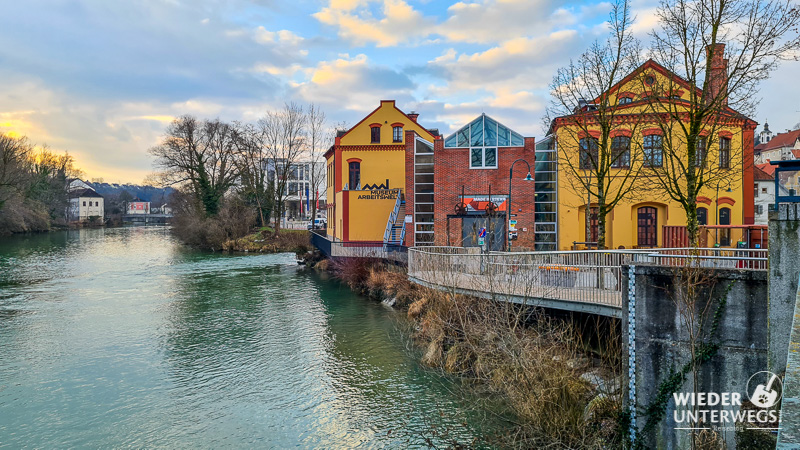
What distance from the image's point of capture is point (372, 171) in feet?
108

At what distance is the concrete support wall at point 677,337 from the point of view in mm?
7117

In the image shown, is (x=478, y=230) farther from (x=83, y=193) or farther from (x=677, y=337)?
(x=83, y=193)

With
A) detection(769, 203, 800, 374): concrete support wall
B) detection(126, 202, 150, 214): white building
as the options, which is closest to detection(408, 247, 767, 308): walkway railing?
detection(769, 203, 800, 374): concrete support wall

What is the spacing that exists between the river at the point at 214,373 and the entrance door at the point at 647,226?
41.8ft

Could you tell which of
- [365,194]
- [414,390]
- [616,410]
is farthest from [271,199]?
[616,410]

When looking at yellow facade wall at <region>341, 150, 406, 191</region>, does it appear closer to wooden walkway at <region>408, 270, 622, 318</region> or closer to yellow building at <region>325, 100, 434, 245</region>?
yellow building at <region>325, 100, 434, 245</region>

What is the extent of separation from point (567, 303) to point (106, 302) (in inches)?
778

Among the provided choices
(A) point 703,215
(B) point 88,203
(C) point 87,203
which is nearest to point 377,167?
(A) point 703,215

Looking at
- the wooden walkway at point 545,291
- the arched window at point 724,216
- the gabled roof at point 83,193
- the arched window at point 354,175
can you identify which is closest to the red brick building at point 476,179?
the arched window at point 354,175

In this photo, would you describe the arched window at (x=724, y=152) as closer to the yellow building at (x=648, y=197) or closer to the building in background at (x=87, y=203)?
the yellow building at (x=648, y=197)

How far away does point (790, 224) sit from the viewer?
654 centimetres

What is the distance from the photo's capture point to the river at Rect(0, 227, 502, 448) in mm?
9766

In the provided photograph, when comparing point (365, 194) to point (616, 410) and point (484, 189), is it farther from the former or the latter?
point (616, 410)

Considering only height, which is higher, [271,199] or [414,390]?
[271,199]
